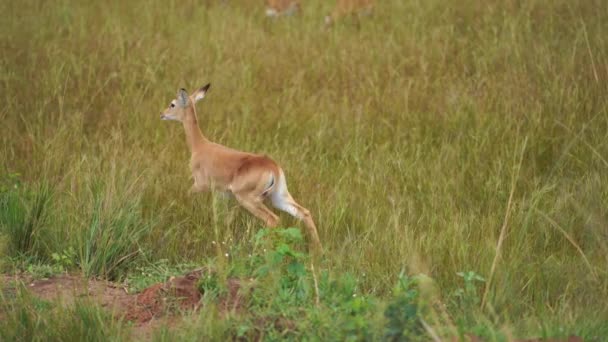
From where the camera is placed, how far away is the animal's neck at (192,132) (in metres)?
6.91

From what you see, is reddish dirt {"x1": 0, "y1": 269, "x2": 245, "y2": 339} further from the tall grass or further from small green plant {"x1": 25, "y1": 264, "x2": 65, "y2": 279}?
the tall grass

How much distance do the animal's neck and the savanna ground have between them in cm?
22

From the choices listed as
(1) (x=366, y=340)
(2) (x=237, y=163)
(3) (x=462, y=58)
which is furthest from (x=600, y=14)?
(1) (x=366, y=340)

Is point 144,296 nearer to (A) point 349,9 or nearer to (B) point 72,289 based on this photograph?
(B) point 72,289

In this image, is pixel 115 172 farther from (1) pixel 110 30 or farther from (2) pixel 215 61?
(1) pixel 110 30

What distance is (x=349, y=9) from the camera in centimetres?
1059

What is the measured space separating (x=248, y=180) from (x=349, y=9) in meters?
4.79

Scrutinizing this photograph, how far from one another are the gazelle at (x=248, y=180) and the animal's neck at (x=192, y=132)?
0.25ft

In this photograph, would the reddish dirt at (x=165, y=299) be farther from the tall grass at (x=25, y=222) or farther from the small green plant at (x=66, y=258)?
the tall grass at (x=25, y=222)

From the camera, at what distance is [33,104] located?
317 inches

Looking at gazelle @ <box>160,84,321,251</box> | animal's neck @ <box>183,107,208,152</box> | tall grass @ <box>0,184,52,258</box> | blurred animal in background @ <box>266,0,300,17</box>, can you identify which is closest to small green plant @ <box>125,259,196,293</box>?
tall grass @ <box>0,184,52,258</box>

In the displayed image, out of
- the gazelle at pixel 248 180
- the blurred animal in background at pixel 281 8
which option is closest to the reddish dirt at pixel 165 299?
the gazelle at pixel 248 180

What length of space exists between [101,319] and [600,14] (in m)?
6.48

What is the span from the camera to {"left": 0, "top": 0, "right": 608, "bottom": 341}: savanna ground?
4555 mm
